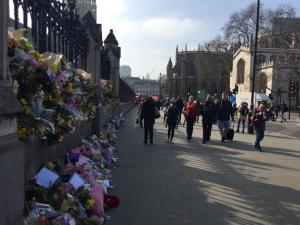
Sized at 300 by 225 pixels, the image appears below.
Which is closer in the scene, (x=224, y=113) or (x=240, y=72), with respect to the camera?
(x=224, y=113)

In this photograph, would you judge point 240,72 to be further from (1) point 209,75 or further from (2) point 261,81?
(2) point 261,81

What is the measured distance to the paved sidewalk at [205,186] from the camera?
6.60 meters

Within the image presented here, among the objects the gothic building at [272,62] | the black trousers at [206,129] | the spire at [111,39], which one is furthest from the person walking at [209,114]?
the gothic building at [272,62]

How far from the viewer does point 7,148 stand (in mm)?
3930

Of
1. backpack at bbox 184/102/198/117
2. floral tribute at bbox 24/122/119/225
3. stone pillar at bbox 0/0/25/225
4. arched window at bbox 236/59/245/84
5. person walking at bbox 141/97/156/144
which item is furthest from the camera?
arched window at bbox 236/59/245/84

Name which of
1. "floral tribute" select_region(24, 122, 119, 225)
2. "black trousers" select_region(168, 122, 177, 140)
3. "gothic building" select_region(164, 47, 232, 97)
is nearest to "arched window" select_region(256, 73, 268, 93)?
"gothic building" select_region(164, 47, 232, 97)

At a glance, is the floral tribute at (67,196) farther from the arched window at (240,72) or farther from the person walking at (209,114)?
the arched window at (240,72)

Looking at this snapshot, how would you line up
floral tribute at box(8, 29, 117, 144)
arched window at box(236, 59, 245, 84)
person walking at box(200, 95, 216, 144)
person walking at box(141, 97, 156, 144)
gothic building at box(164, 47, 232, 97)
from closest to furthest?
floral tribute at box(8, 29, 117, 144) < person walking at box(141, 97, 156, 144) < person walking at box(200, 95, 216, 144) < gothic building at box(164, 47, 232, 97) < arched window at box(236, 59, 245, 84)

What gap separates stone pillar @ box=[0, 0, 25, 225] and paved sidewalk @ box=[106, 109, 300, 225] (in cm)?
210

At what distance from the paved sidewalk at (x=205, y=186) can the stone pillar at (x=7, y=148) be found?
82.6 inches

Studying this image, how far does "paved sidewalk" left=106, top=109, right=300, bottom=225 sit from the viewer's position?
660 centimetres

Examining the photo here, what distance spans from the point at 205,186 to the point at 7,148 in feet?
17.3

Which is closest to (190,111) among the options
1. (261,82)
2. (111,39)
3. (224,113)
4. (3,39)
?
(224,113)

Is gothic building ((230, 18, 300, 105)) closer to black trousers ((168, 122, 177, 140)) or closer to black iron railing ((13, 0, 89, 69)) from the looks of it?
black trousers ((168, 122, 177, 140))
